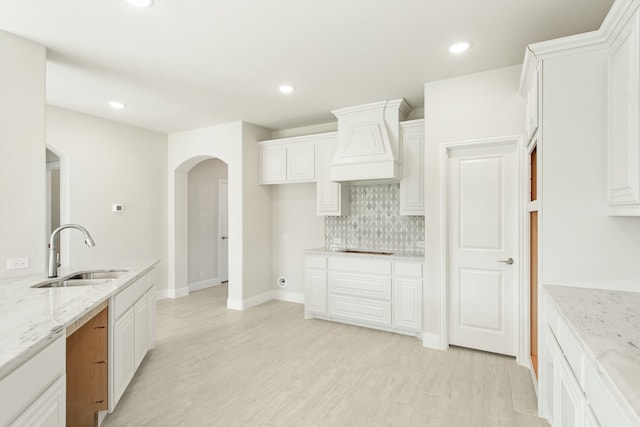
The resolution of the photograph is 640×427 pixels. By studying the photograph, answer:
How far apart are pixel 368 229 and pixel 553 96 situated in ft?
9.14

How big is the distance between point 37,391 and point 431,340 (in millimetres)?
3136

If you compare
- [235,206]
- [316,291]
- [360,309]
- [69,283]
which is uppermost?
[235,206]

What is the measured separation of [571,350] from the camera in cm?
146

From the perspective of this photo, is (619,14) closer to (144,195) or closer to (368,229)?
(368,229)

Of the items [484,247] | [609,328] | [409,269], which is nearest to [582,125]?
[609,328]

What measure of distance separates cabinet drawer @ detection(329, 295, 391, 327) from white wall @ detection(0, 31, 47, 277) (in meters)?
2.96

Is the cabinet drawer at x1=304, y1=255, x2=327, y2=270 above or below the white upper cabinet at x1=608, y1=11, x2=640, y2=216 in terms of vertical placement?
below

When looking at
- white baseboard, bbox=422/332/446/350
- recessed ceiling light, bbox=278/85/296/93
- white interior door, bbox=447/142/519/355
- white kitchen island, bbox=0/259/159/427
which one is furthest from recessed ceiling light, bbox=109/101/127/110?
white baseboard, bbox=422/332/446/350

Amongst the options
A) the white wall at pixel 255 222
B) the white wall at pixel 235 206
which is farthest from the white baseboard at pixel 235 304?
the white wall at pixel 255 222

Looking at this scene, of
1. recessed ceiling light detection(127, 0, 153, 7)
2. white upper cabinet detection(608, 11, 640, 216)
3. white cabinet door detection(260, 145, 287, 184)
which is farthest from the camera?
white cabinet door detection(260, 145, 287, 184)

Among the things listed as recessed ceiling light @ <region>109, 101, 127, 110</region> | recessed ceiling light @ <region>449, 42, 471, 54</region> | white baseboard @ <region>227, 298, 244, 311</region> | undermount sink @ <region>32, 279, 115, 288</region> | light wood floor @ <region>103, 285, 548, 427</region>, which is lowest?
light wood floor @ <region>103, 285, 548, 427</region>

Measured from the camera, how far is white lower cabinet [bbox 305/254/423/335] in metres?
3.61

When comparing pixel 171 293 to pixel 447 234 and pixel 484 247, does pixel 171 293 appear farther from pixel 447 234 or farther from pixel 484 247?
pixel 484 247

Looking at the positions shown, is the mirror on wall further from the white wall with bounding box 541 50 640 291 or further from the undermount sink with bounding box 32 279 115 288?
the white wall with bounding box 541 50 640 291
